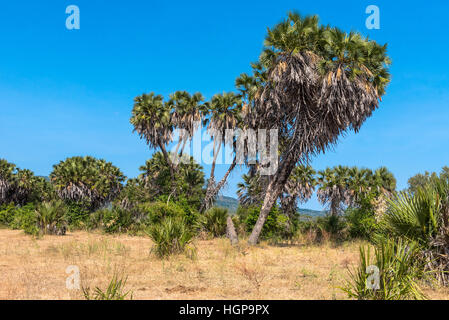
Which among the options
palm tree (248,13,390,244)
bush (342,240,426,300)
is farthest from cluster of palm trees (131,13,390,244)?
bush (342,240,426,300)

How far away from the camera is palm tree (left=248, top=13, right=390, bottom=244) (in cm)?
1927

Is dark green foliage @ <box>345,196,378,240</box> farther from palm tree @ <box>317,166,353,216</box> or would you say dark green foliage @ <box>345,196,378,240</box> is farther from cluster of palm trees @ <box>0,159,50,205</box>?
cluster of palm trees @ <box>0,159,50,205</box>

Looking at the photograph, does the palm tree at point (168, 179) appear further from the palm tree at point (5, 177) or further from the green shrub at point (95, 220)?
the palm tree at point (5, 177)

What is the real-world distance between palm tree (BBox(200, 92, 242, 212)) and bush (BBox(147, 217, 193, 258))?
1957 centimetres

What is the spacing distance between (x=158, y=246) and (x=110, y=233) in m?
16.6

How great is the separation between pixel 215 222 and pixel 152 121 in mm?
16365

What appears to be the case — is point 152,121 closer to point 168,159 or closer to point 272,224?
point 168,159

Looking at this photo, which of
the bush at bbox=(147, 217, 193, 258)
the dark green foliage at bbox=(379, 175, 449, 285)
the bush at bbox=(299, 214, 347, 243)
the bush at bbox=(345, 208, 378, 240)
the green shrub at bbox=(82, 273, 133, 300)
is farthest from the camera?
the bush at bbox=(299, 214, 347, 243)

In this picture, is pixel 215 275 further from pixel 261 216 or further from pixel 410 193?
pixel 261 216

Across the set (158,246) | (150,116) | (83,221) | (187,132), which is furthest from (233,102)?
(158,246)

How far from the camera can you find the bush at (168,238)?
13.3m

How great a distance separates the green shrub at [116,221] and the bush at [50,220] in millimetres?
4567

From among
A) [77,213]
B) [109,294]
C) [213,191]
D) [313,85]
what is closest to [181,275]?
[109,294]

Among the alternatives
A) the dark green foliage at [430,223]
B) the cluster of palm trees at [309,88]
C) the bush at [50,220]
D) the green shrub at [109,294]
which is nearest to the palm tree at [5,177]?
the bush at [50,220]
